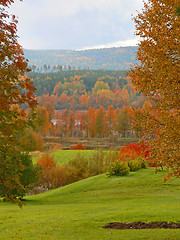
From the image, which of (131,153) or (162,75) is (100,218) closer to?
(162,75)

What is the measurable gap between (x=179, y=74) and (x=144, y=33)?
91.1 inches

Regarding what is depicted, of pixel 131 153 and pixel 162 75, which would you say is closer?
pixel 162 75

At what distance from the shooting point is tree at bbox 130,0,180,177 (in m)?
7.11

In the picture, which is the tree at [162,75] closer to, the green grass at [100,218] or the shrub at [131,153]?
the green grass at [100,218]

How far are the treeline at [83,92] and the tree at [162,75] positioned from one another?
129211 millimetres

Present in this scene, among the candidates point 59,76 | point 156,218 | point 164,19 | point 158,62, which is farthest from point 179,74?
point 59,76

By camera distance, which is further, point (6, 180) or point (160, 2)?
point (160, 2)

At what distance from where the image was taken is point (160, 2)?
8250 mm

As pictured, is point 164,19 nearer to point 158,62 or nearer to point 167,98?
point 158,62

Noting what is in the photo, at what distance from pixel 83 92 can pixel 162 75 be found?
171 meters

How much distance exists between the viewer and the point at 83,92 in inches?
6993

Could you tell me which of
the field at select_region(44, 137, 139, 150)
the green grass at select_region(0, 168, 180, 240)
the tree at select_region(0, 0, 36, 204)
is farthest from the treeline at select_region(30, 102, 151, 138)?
the tree at select_region(0, 0, 36, 204)

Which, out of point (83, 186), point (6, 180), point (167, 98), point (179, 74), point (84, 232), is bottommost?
point (83, 186)

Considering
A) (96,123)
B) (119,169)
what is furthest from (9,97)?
(96,123)
